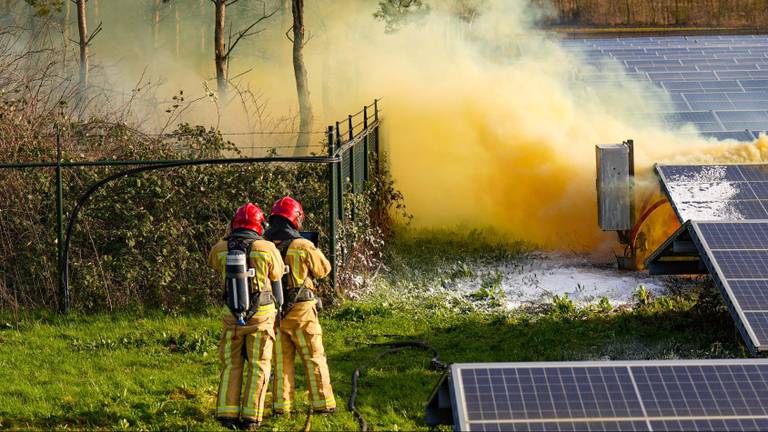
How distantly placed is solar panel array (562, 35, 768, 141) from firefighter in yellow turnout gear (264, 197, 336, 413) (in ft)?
32.3

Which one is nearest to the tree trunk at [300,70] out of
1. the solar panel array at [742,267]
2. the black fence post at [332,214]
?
the black fence post at [332,214]

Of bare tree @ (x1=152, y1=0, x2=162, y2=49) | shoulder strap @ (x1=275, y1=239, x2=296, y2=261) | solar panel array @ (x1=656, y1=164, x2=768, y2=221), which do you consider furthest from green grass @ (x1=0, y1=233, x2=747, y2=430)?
bare tree @ (x1=152, y1=0, x2=162, y2=49)

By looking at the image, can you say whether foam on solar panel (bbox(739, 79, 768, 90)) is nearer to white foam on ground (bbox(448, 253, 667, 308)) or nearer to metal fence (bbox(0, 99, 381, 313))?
white foam on ground (bbox(448, 253, 667, 308))

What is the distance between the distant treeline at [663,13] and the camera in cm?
4022

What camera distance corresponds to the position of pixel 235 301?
8.23 meters

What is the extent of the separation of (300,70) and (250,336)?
17.8m

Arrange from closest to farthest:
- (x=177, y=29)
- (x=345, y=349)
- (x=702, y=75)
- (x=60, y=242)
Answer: (x=345, y=349) < (x=60, y=242) < (x=702, y=75) < (x=177, y=29)

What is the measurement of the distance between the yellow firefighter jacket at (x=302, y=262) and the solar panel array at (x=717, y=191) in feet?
15.4

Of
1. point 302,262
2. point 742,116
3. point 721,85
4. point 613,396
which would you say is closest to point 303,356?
point 302,262

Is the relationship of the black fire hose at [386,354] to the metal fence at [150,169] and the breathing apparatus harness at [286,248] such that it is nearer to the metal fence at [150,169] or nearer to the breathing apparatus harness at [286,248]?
the breathing apparatus harness at [286,248]

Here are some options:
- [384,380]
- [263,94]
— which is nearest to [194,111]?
[263,94]

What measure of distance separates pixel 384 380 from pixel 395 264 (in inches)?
203

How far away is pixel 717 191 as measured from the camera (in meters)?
12.3

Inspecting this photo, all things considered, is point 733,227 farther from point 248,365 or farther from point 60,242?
point 60,242
